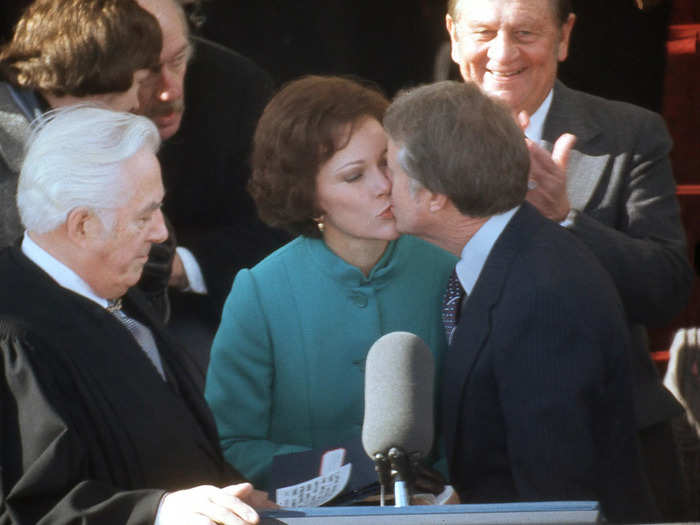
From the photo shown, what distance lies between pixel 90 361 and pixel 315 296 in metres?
0.72

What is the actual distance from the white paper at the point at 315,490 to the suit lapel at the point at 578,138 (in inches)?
37.0

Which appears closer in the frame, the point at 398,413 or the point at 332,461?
the point at 398,413

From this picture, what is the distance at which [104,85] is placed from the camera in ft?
8.63

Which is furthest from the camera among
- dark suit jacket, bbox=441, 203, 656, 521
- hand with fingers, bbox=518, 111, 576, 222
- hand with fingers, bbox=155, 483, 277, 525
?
hand with fingers, bbox=518, 111, 576, 222

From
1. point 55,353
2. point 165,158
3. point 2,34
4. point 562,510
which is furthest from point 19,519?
point 2,34

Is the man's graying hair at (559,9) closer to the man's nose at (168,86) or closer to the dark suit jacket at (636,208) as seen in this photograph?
the dark suit jacket at (636,208)

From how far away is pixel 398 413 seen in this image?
6.14 ft

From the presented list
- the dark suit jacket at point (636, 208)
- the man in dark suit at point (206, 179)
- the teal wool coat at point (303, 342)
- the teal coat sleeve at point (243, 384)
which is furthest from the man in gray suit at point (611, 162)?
the teal coat sleeve at point (243, 384)

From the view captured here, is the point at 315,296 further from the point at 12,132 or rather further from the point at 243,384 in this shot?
the point at 12,132

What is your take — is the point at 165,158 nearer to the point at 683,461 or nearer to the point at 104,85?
the point at 104,85

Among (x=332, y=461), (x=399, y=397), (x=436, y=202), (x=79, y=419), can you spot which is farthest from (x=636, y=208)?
(x=79, y=419)

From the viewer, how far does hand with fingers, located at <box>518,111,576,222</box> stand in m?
2.56

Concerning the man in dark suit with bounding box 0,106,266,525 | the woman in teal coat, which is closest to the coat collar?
the man in dark suit with bounding box 0,106,266,525

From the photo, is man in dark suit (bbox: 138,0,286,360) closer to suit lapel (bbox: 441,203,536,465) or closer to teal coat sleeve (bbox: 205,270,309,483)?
teal coat sleeve (bbox: 205,270,309,483)
